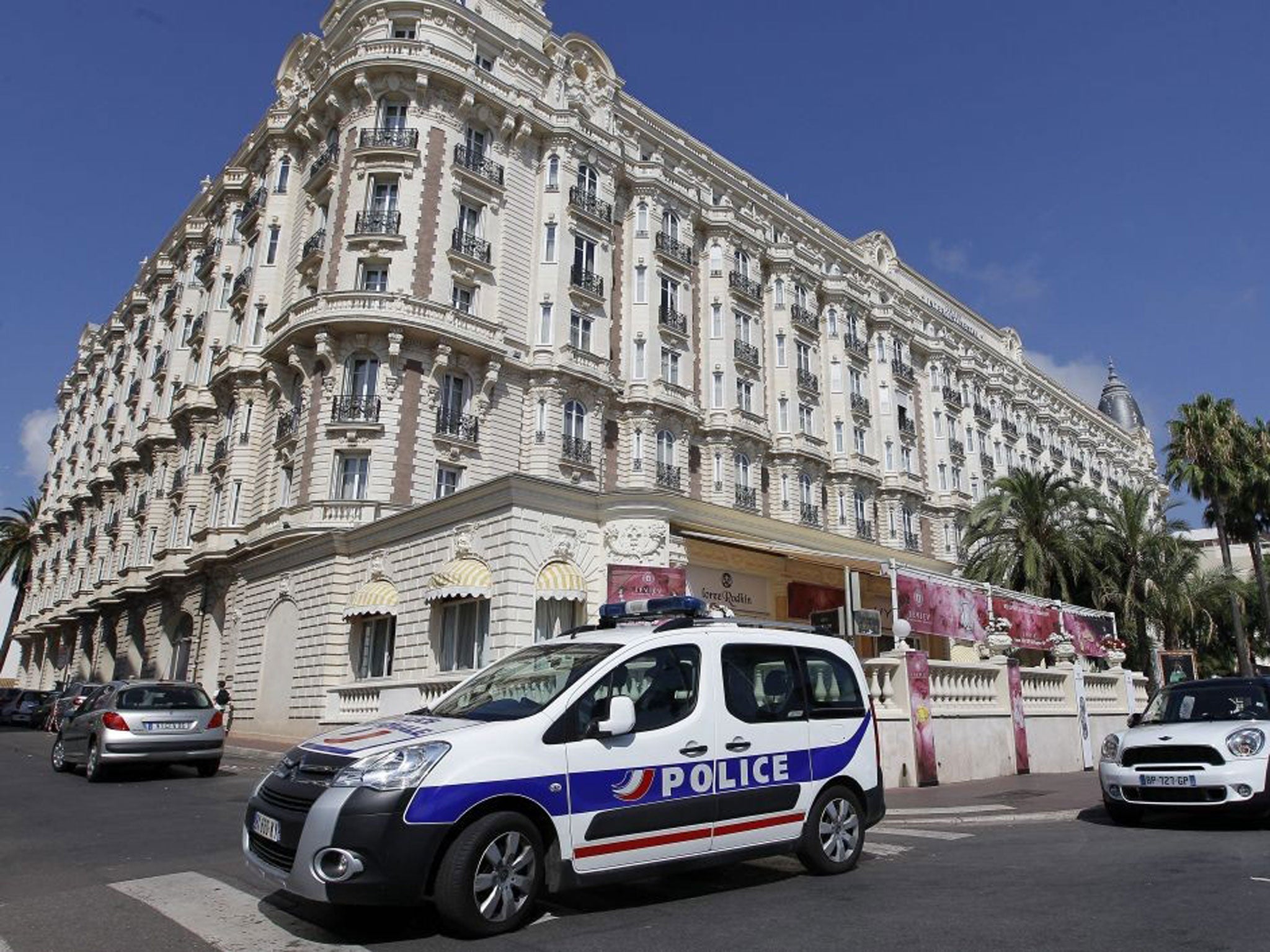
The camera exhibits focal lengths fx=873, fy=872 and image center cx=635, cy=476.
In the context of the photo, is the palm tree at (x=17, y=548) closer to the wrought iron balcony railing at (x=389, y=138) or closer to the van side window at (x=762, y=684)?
the wrought iron balcony railing at (x=389, y=138)

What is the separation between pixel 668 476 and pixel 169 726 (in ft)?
72.1

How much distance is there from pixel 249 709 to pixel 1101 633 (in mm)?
25894

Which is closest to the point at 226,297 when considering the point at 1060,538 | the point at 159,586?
the point at 159,586

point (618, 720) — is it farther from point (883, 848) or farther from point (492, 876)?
point (883, 848)

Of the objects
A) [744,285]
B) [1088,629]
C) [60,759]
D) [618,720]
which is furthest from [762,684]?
[744,285]

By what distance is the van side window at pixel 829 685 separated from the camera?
721 centimetres

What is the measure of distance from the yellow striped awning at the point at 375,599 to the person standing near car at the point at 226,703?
5963 millimetres

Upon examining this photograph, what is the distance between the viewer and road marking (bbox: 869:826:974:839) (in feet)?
30.8

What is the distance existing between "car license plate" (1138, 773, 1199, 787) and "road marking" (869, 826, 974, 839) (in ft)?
6.67

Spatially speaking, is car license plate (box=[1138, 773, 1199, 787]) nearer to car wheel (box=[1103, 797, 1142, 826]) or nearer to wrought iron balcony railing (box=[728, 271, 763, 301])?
car wheel (box=[1103, 797, 1142, 826])

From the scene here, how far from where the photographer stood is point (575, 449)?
31578mm

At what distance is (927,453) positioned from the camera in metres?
49.6

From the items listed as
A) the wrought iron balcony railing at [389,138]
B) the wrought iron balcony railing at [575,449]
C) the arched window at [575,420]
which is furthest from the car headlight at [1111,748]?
the wrought iron balcony railing at [389,138]

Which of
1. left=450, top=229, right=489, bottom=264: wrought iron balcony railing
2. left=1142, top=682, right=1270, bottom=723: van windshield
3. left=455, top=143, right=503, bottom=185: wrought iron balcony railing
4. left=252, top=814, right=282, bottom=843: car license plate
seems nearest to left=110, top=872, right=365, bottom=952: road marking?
left=252, top=814, right=282, bottom=843: car license plate
